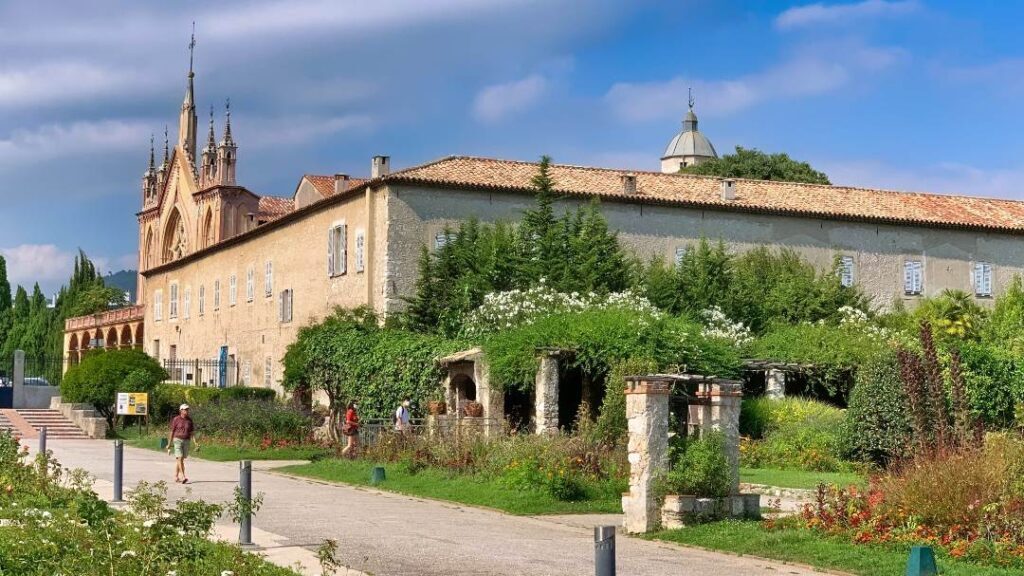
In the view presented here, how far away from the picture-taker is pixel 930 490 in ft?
41.2

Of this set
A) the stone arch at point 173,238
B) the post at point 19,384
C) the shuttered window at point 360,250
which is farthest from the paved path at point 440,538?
the stone arch at point 173,238

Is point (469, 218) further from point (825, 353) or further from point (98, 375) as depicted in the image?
point (98, 375)

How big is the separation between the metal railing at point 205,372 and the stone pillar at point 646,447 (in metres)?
31.2

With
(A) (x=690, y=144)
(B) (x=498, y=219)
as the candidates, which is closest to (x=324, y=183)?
(B) (x=498, y=219)

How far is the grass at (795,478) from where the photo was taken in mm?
20375

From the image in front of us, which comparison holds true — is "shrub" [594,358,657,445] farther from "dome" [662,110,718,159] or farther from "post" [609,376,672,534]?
"dome" [662,110,718,159]

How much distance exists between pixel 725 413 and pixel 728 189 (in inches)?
982

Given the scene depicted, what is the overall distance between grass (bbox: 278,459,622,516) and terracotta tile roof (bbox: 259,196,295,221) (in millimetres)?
45054

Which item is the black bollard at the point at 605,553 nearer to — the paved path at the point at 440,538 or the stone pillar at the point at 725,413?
the paved path at the point at 440,538

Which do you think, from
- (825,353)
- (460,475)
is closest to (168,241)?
(825,353)

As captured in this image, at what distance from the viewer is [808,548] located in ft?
41.6

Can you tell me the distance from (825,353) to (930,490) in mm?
19962

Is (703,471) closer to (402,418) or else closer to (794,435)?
(794,435)

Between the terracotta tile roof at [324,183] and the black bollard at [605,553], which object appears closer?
the black bollard at [605,553]
